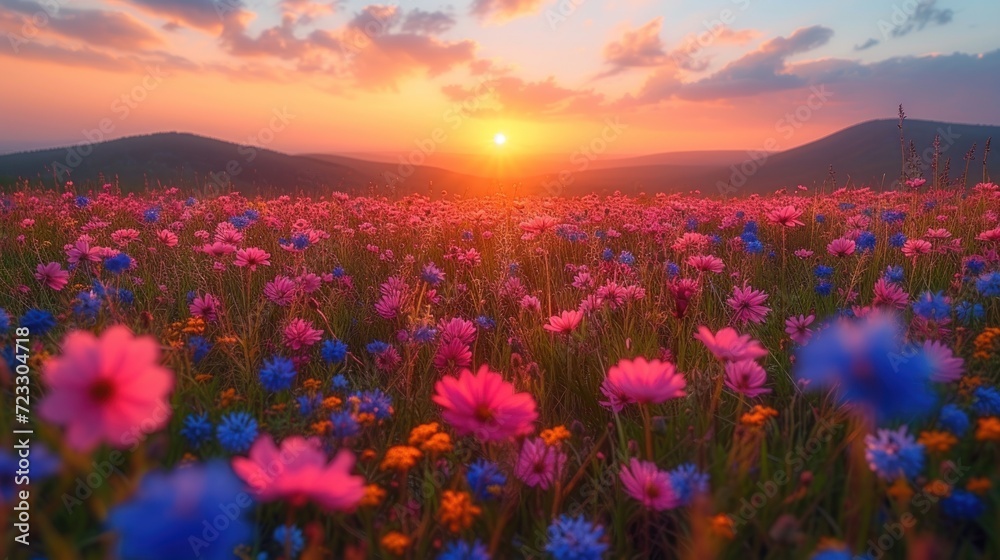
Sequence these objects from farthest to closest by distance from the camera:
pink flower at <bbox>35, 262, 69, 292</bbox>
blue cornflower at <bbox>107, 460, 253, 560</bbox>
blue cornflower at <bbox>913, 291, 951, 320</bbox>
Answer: pink flower at <bbox>35, 262, 69, 292</bbox> → blue cornflower at <bbox>913, 291, 951, 320</bbox> → blue cornflower at <bbox>107, 460, 253, 560</bbox>

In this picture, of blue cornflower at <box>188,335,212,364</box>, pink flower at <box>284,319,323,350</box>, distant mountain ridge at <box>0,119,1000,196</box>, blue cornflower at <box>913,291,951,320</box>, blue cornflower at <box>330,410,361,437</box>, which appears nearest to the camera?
blue cornflower at <box>330,410,361,437</box>

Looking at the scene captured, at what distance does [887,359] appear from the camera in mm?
901

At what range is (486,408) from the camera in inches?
48.3

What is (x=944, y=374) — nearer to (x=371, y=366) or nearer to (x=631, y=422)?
(x=631, y=422)

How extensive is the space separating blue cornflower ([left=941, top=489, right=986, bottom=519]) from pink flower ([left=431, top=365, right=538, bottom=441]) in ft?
2.90

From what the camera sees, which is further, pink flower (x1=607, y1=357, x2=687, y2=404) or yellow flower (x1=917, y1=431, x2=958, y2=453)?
pink flower (x1=607, y1=357, x2=687, y2=404)

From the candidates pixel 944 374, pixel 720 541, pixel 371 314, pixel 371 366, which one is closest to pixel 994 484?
pixel 944 374

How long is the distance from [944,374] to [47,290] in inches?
174

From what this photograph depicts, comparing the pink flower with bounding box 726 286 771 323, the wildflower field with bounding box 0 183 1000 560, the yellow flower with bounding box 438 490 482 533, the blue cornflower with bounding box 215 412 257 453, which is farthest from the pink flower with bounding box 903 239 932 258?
the blue cornflower with bounding box 215 412 257 453

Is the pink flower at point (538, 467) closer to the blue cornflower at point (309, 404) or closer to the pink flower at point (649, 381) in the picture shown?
the pink flower at point (649, 381)

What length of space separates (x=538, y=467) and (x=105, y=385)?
0.98 metres

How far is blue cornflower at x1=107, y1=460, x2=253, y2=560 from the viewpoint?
63 centimetres

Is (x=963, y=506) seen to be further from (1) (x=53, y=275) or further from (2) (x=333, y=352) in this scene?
(1) (x=53, y=275)

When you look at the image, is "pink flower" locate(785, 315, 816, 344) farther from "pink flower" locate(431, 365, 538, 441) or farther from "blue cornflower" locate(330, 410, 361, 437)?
"blue cornflower" locate(330, 410, 361, 437)
